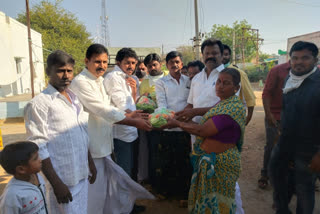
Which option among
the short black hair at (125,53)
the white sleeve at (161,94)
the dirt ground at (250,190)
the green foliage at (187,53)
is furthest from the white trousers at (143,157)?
the green foliage at (187,53)

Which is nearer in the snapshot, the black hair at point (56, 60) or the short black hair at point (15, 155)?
the short black hair at point (15, 155)

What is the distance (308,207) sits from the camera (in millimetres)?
2480

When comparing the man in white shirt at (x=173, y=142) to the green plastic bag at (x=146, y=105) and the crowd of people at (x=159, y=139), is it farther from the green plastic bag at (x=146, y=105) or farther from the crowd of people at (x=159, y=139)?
the green plastic bag at (x=146, y=105)

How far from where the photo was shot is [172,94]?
3227 millimetres

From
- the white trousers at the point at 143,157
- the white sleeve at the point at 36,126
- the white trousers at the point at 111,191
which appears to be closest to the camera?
the white sleeve at the point at 36,126

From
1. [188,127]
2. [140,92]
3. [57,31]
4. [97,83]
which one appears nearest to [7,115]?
[140,92]

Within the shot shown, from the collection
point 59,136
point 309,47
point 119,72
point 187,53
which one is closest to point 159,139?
point 119,72

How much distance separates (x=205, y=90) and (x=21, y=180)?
207 cm

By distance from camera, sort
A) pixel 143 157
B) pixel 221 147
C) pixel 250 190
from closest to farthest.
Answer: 1. pixel 221 147
2. pixel 250 190
3. pixel 143 157

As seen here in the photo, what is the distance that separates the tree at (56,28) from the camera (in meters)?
26.7

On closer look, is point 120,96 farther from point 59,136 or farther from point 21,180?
point 21,180

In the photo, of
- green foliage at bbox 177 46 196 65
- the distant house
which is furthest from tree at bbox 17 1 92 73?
green foliage at bbox 177 46 196 65

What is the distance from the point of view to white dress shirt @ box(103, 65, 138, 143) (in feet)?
9.28

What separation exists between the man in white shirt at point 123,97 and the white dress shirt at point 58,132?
2.79 ft
